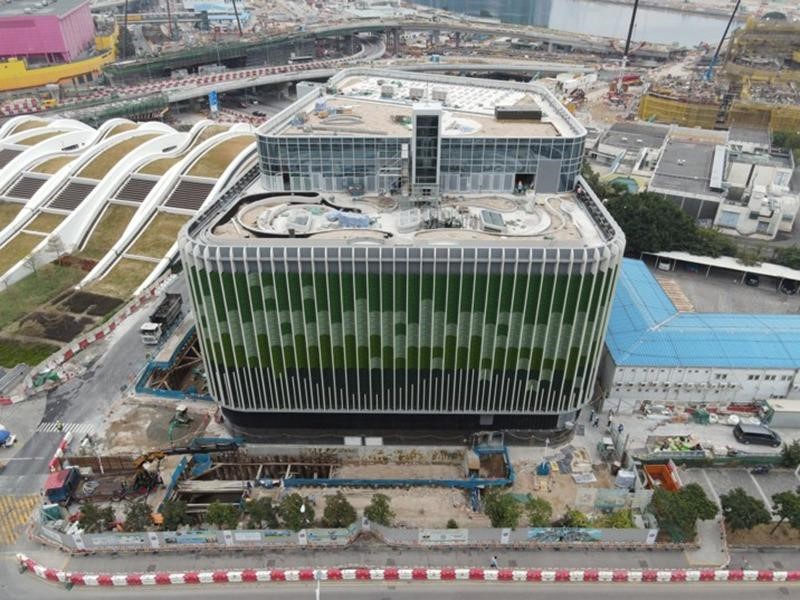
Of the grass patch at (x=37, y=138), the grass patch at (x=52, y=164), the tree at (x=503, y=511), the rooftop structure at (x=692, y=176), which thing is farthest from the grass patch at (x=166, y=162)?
the rooftop structure at (x=692, y=176)

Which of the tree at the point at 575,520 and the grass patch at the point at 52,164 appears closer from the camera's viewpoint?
the tree at the point at 575,520

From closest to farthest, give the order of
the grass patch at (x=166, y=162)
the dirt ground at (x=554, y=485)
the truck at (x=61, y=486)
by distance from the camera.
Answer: the truck at (x=61, y=486)
the dirt ground at (x=554, y=485)
the grass patch at (x=166, y=162)

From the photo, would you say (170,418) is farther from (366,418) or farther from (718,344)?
(718,344)

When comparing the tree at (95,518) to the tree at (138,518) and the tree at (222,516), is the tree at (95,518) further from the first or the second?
the tree at (222,516)

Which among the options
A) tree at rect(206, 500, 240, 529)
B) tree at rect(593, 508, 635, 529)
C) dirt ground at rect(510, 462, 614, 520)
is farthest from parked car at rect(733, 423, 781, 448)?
tree at rect(206, 500, 240, 529)

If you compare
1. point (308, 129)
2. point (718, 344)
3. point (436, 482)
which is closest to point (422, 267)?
point (436, 482)

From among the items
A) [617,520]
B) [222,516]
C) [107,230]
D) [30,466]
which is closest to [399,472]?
[222,516]
